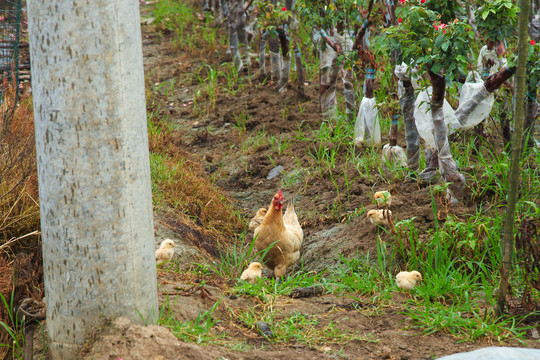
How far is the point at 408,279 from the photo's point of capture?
368cm

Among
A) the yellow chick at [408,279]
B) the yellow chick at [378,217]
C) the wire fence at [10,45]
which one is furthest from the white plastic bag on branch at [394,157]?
the wire fence at [10,45]

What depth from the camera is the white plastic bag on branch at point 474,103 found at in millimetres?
4480

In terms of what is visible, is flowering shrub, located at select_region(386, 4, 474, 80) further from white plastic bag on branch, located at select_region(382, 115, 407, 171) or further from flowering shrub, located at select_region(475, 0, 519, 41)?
white plastic bag on branch, located at select_region(382, 115, 407, 171)

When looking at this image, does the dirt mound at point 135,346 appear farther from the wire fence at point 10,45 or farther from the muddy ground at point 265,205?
the wire fence at point 10,45

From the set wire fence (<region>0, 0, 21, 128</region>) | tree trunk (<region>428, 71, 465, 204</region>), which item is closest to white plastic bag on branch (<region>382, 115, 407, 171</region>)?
tree trunk (<region>428, 71, 465, 204</region>)

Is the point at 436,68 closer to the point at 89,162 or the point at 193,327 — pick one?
the point at 193,327

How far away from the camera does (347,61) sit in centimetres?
593

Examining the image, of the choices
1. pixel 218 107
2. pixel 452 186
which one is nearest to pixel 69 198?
pixel 452 186

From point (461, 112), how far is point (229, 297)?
94.6 inches

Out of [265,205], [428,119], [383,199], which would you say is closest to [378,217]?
[383,199]

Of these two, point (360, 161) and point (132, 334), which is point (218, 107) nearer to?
point (360, 161)

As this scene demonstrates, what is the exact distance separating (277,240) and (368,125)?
2173 millimetres

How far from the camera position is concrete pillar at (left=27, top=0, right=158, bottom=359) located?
2398 millimetres

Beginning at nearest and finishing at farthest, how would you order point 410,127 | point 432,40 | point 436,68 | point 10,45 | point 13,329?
point 13,329 < point 436,68 < point 432,40 < point 410,127 < point 10,45
